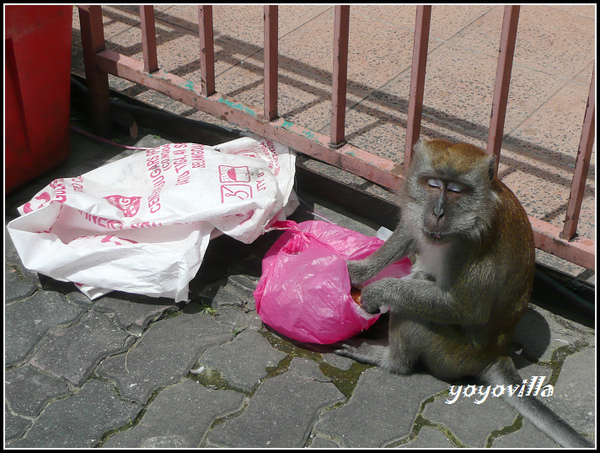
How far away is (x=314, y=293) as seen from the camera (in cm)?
320

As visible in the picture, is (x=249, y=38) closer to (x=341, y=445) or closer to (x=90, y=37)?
(x=90, y=37)

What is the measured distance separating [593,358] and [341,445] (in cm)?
132

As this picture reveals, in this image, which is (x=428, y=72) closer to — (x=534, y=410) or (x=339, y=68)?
(x=339, y=68)

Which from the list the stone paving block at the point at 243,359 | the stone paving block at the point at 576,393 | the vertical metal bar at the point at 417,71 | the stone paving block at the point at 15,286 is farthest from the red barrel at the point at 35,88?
the stone paving block at the point at 576,393

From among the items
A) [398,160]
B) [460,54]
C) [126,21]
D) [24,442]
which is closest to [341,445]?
[24,442]

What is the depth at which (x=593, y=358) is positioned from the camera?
323 centimetres

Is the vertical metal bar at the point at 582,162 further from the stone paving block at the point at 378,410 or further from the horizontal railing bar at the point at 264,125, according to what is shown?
the stone paving block at the point at 378,410

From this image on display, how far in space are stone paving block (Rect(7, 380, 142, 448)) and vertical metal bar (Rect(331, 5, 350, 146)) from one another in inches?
70.1

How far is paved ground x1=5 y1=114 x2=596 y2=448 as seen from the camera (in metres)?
2.85

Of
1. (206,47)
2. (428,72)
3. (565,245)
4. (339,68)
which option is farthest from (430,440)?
(428,72)

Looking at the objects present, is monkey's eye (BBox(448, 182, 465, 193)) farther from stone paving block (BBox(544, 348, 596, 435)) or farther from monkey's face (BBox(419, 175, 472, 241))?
stone paving block (BBox(544, 348, 596, 435))

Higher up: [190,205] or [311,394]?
[190,205]

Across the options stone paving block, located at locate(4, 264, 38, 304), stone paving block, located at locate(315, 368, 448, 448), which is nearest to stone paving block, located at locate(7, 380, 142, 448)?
stone paving block, located at locate(4, 264, 38, 304)

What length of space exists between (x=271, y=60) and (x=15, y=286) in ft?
6.01
